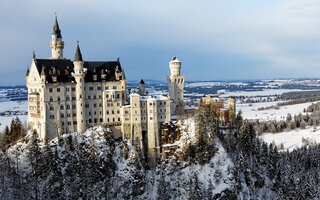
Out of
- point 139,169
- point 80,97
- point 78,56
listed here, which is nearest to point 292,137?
point 139,169

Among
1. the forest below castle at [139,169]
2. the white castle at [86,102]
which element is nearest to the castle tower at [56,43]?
the white castle at [86,102]

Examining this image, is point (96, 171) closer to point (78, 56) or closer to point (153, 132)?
point (153, 132)

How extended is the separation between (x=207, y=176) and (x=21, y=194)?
4812 centimetres

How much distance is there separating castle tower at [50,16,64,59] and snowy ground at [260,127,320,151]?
4766 inches

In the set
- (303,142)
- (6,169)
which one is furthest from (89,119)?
(303,142)

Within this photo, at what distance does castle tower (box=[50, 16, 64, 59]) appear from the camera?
103 meters

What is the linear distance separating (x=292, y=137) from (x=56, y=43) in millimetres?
144695

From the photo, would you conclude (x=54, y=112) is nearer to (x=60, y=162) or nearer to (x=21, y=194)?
(x=60, y=162)

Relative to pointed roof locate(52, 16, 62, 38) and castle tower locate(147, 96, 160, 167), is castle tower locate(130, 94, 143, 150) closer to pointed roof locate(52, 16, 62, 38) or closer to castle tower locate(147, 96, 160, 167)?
castle tower locate(147, 96, 160, 167)

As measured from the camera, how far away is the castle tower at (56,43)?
10312 centimetres

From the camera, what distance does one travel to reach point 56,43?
103m

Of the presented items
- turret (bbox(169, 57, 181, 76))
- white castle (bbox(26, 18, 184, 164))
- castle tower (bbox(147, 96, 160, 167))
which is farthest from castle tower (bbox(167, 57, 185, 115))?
castle tower (bbox(147, 96, 160, 167))

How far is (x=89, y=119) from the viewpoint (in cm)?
9619

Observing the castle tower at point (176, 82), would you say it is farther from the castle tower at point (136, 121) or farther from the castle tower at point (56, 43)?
the castle tower at point (56, 43)
